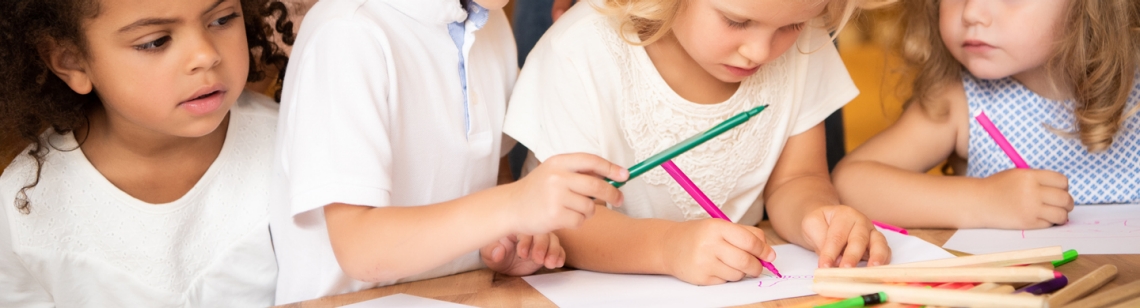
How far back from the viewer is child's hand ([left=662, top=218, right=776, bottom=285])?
0.80 metres

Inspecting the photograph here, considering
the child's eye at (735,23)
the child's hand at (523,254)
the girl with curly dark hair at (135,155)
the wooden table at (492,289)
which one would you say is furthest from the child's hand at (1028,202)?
the girl with curly dark hair at (135,155)

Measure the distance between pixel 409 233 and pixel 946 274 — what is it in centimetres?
44

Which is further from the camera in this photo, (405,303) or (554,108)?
(554,108)

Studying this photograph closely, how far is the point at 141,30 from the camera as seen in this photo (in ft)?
2.80

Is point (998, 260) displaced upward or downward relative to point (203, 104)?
upward

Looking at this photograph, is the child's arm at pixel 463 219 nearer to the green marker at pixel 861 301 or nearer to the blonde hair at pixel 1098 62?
the green marker at pixel 861 301

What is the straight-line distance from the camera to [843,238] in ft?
2.82

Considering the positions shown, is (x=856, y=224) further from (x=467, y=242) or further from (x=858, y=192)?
(x=467, y=242)

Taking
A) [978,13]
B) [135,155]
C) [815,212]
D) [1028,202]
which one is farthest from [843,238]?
[135,155]

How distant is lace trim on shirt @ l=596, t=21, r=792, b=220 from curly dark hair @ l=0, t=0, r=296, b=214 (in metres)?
0.44

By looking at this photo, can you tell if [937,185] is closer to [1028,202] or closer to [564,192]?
[1028,202]

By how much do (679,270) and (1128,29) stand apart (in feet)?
2.17

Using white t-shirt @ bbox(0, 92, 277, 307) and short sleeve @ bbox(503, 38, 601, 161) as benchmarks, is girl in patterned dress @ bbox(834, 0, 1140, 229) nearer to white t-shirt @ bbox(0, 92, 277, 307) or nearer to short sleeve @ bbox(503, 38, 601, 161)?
short sleeve @ bbox(503, 38, 601, 161)

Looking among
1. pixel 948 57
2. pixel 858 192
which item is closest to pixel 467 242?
pixel 858 192
